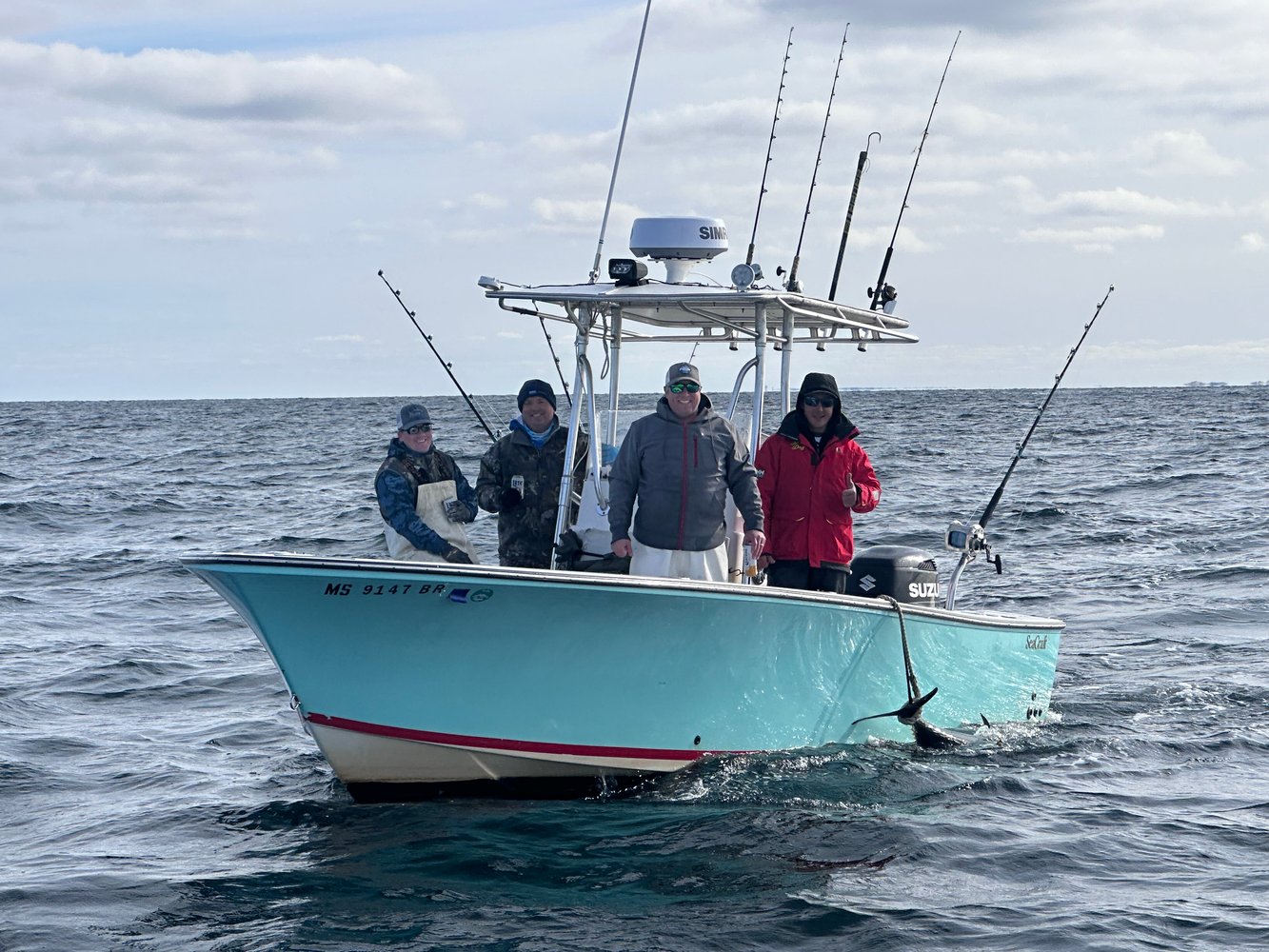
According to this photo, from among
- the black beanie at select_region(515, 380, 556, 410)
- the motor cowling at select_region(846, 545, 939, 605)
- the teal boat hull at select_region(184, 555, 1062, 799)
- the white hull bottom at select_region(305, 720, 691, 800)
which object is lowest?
the white hull bottom at select_region(305, 720, 691, 800)

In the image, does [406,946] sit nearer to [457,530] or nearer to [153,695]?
[457,530]

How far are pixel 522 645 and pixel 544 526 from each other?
155cm

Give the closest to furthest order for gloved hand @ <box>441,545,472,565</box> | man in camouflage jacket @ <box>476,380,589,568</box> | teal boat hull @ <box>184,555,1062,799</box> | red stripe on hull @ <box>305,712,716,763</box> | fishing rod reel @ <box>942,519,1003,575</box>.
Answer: teal boat hull @ <box>184,555,1062,799</box> < red stripe on hull @ <box>305,712,716,763</box> < gloved hand @ <box>441,545,472,565</box> < man in camouflage jacket @ <box>476,380,589,568</box> < fishing rod reel @ <box>942,519,1003,575</box>

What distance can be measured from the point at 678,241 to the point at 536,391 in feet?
4.01

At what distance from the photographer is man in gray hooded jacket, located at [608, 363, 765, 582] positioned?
778cm

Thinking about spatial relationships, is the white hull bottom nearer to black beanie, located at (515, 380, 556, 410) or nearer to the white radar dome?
black beanie, located at (515, 380, 556, 410)

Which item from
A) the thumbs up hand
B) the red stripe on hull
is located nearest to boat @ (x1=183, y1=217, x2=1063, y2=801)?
the red stripe on hull

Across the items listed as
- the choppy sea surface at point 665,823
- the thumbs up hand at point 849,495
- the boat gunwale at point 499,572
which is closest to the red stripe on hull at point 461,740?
the choppy sea surface at point 665,823

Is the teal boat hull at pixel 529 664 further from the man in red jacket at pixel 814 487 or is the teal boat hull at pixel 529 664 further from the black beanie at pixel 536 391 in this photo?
the black beanie at pixel 536 391

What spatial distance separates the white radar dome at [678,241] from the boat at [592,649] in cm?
1

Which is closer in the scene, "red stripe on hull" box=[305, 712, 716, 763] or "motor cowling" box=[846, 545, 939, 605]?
"red stripe on hull" box=[305, 712, 716, 763]

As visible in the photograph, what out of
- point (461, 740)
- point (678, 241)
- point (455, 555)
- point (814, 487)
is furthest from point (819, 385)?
point (461, 740)

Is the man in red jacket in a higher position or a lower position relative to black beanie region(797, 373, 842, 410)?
lower

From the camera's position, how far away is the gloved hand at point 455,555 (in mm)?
8107
